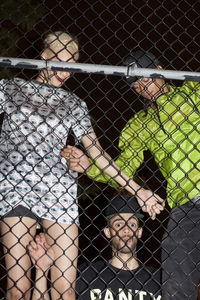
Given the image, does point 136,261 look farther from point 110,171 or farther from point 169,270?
point 110,171

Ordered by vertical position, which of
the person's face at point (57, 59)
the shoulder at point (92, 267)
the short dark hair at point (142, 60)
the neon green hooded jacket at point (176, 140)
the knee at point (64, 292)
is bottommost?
the knee at point (64, 292)

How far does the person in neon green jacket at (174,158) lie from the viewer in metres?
2.25

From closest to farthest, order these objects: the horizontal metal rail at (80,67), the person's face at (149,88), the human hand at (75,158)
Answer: the horizontal metal rail at (80,67) < the human hand at (75,158) < the person's face at (149,88)

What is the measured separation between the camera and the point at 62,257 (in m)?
2.23

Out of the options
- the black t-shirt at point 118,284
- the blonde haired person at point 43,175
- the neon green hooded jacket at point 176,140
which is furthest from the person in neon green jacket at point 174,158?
the black t-shirt at point 118,284

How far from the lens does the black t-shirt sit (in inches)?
98.6

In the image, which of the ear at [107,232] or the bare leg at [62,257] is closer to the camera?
the bare leg at [62,257]

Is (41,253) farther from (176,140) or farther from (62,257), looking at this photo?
(176,140)

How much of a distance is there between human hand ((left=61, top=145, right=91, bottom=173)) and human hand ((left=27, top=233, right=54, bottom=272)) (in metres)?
0.36

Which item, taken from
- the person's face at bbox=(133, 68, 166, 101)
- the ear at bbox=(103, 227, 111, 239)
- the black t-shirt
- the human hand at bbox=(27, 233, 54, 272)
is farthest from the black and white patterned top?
the ear at bbox=(103, 227, 111, 239)

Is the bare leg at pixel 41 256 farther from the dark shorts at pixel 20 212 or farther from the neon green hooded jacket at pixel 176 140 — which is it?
the neon green hooded jacket at pixel 176 140

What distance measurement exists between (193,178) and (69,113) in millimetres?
672

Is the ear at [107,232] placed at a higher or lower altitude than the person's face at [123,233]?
higher

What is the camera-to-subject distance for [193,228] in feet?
7.46
